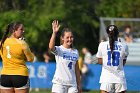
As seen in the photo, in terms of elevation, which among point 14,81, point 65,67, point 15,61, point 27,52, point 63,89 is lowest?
point 63,89

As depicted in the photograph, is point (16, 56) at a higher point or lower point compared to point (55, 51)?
lower

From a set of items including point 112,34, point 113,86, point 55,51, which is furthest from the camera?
point 113,86

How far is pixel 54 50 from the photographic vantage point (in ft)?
37.6

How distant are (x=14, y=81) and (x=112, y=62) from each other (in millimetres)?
2097

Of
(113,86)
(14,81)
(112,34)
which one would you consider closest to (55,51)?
(14,81)

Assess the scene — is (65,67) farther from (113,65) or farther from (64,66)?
(113,65)

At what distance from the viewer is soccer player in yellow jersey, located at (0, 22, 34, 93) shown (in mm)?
11102

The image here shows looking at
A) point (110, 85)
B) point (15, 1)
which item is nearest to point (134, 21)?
point (15, 1)

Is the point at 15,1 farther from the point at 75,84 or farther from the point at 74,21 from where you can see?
the point at 75,84

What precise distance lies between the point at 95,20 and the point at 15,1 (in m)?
4.90

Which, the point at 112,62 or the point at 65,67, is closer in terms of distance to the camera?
the point at 65,67

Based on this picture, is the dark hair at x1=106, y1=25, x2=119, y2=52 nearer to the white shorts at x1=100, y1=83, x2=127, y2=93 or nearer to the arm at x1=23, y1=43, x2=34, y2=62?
the white shorts at x1=100, y1=83, x2=127, y2=93

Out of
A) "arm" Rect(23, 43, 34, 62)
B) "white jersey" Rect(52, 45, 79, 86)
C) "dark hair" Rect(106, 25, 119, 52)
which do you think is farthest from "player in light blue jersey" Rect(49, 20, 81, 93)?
"dark hair" Rect(106, 25, 119, 52)

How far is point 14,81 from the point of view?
437 inches
